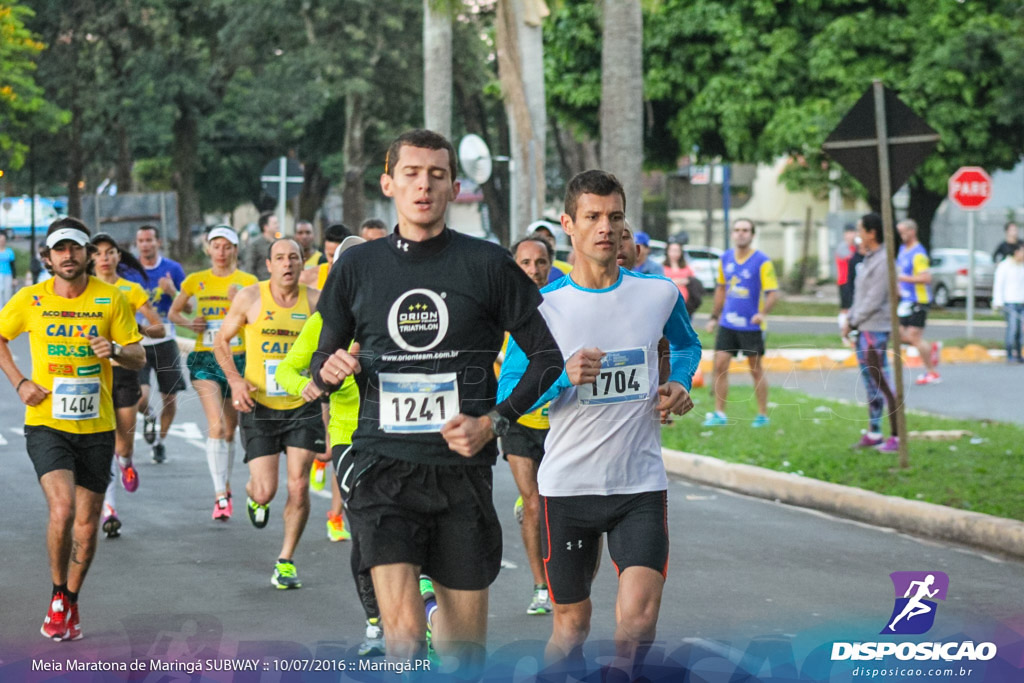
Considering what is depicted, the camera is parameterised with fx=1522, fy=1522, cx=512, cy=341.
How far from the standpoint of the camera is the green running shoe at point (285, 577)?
7945mm

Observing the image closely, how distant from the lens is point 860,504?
34.0 feet

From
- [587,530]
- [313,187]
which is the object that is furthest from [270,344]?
[313,187]

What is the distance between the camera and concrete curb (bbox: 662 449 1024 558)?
9.17m

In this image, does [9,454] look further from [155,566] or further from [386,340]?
[386,340]

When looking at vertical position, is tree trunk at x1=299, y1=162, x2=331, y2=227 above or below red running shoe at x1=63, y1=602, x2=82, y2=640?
above

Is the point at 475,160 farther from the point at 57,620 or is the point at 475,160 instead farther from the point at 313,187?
the point at 313,187

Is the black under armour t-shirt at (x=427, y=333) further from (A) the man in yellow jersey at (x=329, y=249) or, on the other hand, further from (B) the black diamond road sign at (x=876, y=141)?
(B) the black diamond road sign at (x=876, y=141)

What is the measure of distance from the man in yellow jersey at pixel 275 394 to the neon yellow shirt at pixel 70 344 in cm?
99

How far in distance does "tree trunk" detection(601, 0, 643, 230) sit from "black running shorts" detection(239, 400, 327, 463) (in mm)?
8583

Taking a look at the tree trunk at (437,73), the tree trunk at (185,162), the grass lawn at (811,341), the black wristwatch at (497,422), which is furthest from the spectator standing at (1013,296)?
the tree trunk at (185,162)

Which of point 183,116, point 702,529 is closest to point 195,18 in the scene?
point 183,116

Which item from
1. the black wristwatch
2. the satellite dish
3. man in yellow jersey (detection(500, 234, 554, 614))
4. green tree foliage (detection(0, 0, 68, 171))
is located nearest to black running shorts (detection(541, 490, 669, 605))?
the black wristwatch

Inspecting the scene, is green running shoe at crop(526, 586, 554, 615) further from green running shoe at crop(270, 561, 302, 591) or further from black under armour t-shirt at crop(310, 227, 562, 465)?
black under armour t-shirt at crop(310, 227, 562, 465)

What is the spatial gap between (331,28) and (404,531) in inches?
1606
